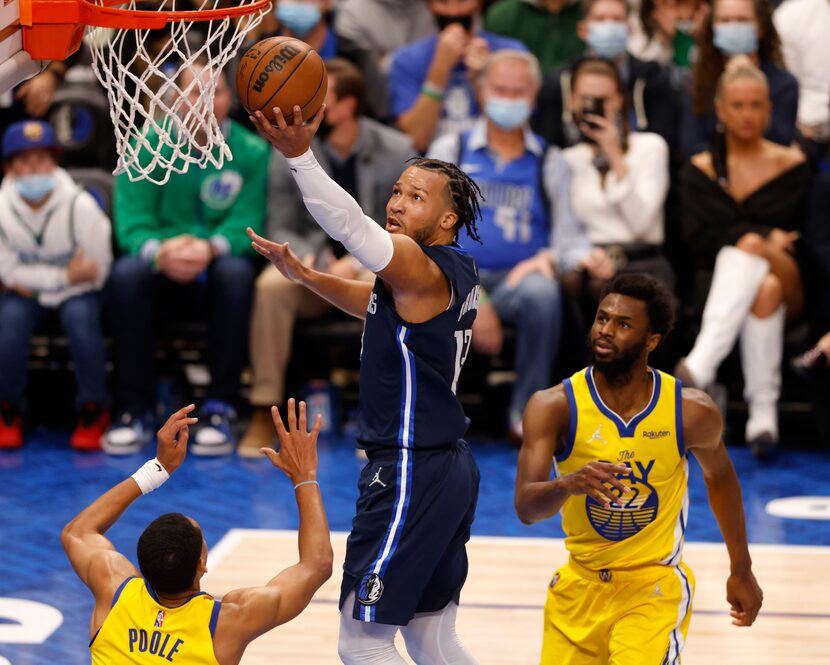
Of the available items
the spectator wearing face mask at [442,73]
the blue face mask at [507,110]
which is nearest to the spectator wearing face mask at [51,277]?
the spectator wearing face mask at [442,73]

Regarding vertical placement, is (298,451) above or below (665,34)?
below

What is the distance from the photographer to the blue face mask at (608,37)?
838 cm

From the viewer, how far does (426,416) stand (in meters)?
3.91

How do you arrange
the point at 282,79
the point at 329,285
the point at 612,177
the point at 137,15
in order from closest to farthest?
the point at 282,79 < the point at 329,285 < the point at 137,15 < the point at 612,177

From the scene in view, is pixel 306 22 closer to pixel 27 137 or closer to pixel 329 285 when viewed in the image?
pixel 27 137

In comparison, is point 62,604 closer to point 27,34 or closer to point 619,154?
point 27,34

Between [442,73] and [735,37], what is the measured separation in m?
1.71

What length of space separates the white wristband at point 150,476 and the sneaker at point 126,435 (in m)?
3.93

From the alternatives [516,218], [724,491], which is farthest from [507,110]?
[724,491]

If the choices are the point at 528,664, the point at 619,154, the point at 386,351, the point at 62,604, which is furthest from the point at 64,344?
the point at 386,351

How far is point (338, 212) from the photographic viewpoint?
3541 millimetres

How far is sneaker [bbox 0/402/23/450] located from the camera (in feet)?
25.6

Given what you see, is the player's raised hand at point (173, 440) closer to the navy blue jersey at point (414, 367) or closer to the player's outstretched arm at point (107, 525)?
the player's outstretched arm at point (107, 525)

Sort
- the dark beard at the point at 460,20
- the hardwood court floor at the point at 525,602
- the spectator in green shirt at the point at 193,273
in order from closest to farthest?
1. the hardwood court floor at the point at 525,602
2. the spectator in green shirt at the point at 193,273
3. the dark beard at the point at 460,20
